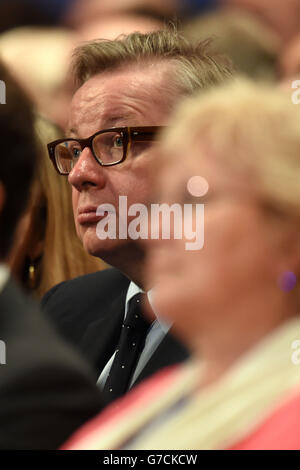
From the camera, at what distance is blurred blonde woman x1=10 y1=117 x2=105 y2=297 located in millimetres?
1367

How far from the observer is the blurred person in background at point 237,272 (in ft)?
2.39

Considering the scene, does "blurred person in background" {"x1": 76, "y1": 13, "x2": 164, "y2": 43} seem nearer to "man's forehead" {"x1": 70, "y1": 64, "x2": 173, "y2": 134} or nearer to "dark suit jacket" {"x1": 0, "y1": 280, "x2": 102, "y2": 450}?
"man's forehead" {"x1": 70, "y1": 64, "x2": 173, "y2": 134}

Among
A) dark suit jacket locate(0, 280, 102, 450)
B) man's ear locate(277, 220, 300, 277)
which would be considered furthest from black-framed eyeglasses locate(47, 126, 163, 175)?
man's ear locate(277, 220, 300, 277)

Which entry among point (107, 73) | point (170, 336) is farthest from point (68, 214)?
point (170, 336)

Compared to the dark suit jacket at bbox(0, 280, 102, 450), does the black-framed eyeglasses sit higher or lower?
higher

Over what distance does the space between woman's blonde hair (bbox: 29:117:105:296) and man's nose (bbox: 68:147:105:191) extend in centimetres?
15

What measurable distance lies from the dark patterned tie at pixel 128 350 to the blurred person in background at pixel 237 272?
33 cm

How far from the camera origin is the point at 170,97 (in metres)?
1.26

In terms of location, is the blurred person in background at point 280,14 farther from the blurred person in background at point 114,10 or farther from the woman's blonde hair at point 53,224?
the woman's blonde hair at point 53,224

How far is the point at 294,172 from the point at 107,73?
63 centimetres

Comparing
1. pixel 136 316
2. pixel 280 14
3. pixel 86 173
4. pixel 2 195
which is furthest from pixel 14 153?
pixel 280 14

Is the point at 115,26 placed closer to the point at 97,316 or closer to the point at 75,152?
the point at 75,152

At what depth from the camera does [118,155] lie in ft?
4.09
